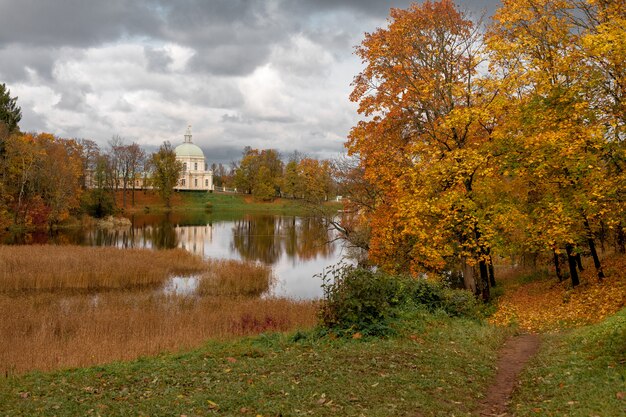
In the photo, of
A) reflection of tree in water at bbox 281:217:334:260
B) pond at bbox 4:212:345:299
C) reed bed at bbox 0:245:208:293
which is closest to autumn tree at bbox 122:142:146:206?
pond at bbox 4:212:345:299

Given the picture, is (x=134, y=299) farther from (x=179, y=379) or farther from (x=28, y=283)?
(x=179, y=379)

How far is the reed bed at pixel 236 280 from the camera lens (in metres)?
25.7

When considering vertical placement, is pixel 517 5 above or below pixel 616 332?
above

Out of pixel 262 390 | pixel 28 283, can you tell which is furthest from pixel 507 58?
pixel 28 283

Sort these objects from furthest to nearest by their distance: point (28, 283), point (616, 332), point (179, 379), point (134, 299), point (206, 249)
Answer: point (206, 249) → point (28, 283) → point (134, 299) → point (616, 332) → point (179, 379)

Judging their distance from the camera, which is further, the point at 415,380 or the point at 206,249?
the point at 206,249

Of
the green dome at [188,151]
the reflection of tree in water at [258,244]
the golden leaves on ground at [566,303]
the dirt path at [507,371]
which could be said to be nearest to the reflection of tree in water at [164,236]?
the reflection of tree in water at [258,244]

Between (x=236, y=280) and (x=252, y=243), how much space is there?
826 inches

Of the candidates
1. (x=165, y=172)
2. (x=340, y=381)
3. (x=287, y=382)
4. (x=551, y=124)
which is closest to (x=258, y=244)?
(x=551, y=124)

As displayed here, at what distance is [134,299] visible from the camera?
2238 cm

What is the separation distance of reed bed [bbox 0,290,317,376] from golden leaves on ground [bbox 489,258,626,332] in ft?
21.7

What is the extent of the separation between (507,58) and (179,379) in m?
13.7

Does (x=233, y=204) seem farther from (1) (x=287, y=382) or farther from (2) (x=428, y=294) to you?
(1) (x=287, y=382)

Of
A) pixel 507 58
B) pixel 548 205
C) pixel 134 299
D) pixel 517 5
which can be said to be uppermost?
pixel 517 5
